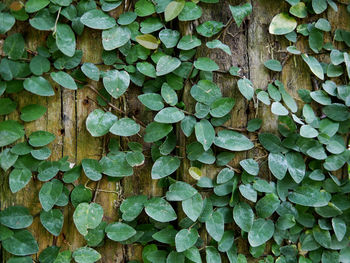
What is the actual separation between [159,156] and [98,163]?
0.21 m

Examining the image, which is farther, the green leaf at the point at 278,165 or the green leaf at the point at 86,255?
the green leaf at the point at 278,165

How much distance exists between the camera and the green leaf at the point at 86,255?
3.70 ft

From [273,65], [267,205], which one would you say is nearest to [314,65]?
[273,65]

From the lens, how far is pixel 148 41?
1.15m

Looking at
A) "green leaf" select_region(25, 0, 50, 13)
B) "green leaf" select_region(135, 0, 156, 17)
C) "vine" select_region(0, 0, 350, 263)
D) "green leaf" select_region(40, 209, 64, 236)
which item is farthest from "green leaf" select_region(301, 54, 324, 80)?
"green leaf" select_region(40, 209, 64, 236)

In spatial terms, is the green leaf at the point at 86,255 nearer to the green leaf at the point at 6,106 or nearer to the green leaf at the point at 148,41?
the green leaf at the point at 6,106

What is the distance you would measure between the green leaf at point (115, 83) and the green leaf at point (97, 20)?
15cm

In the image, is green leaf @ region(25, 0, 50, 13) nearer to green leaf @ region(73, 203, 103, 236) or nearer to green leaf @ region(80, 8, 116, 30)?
green leaf @ region(80, 8, 116, 30)

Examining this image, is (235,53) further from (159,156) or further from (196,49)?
(159,156)

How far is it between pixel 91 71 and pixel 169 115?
301mm

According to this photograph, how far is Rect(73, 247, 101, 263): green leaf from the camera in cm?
113

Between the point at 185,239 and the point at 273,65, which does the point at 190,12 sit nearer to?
the point at 273,65

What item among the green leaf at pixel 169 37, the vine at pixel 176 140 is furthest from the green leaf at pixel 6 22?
the green leaf at pixel 169 37

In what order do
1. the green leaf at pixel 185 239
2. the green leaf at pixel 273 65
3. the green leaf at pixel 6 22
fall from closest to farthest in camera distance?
1. the green leaf at pixel 6 22
2. the green leaf at pixel 185 239
3. the green leaf at pixel 273 65
